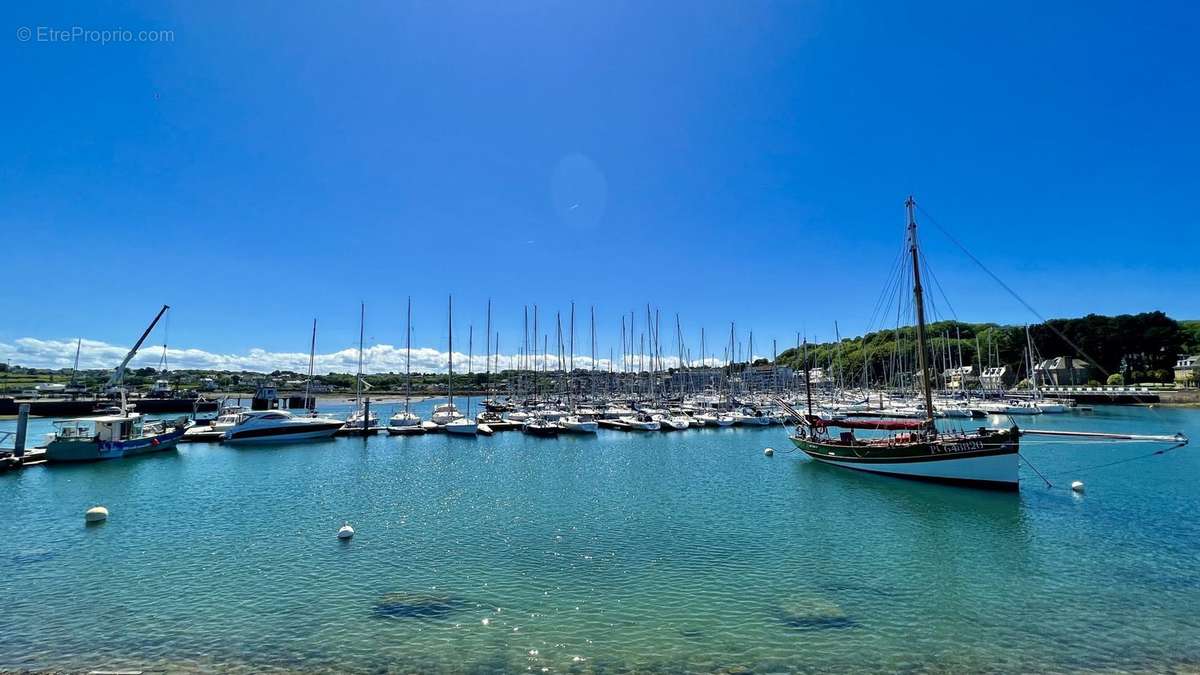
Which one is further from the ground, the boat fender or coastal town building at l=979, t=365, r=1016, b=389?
coastal town building at l=979, t=365, r=1016, b=389

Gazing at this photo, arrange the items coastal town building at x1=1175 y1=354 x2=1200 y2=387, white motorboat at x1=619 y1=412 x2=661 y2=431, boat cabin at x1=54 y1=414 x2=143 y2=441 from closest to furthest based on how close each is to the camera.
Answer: boat cabin at x1=54 y1=414 x2=143 y2=441
white motorboat at x1=619 y1=412 x2=661 y2=431
coastal town building at x1=1175 y1=354 x2=1200 y2=387

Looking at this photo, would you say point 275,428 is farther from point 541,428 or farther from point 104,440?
point 541,428

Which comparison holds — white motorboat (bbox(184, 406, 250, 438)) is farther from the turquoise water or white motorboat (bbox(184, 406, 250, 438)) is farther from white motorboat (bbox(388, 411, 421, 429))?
the turquoise water

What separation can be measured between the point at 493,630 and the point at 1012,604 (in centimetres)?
1509

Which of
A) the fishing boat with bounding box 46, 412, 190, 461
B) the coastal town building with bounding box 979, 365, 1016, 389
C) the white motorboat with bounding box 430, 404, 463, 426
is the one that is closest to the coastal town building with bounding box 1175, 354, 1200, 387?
the coastal town building with bounding box 979, 365, 1016, 389

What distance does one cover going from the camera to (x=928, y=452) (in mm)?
33219

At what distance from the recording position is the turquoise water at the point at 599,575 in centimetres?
1338

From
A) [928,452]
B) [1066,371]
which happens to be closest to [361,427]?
[928,452]

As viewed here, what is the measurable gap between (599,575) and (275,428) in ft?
163

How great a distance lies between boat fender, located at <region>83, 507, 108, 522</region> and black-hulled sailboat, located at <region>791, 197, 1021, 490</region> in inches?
1670

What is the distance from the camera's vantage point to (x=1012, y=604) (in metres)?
16.1

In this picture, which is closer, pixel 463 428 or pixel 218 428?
pixel 218 428

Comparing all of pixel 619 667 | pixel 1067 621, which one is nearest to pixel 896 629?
pixel 1067 621

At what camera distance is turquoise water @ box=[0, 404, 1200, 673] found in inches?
527
